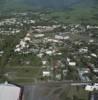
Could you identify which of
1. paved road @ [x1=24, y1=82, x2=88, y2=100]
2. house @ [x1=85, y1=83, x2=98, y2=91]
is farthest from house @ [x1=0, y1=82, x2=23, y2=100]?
house @ [x1=85, y1=83, x2=98, y2=91]

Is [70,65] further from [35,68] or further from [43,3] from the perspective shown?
[43,3]

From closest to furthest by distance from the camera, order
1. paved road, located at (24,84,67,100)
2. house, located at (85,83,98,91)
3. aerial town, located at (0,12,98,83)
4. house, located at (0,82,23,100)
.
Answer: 1. house, located at (0,82,23,100)
2. paved road, located at (24,84,67,100)
3. house, located at (85,83,98,91)
4. aerial town, located at (0,12,98,83)

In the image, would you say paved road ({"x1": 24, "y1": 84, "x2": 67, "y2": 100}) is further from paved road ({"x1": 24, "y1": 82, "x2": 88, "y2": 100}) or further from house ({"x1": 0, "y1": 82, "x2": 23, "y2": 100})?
house ({"x1": 0, "y1": 82, "x2": 23, "y2": 100})

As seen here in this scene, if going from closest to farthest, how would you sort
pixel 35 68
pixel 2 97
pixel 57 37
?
pixel 2 97 → pixel 35 68 → pixel 57 37

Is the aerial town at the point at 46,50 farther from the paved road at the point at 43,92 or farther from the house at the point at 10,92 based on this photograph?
the house at the point at 10,92

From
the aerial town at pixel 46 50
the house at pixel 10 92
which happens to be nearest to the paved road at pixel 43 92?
the house at pixel 10 92

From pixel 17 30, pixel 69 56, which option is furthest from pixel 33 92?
pixel 17 30

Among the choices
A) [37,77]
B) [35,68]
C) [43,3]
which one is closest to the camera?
[37,77]

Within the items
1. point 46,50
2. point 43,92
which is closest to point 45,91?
point 43,92
